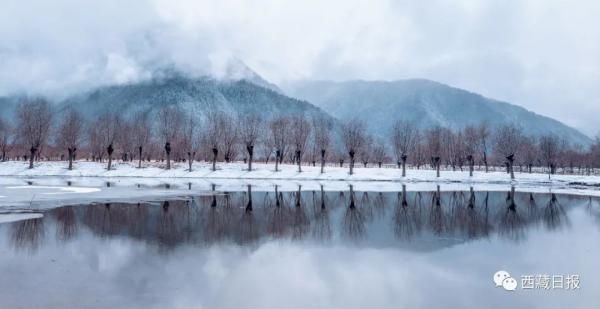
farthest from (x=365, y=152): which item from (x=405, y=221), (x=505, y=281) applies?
(x=505, y=281)

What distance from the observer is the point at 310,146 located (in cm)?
14625

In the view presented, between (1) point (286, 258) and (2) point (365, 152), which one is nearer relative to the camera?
(1) point (286, 258)

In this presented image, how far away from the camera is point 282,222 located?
81.4 feet

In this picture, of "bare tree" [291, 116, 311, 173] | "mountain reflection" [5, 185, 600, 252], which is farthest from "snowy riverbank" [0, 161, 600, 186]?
"mountain reflection" [5, 185, 600, 252]

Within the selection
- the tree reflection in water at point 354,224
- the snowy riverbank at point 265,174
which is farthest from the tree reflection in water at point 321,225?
the snowy riverbank at point 265,174

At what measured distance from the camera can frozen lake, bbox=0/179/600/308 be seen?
1142cm

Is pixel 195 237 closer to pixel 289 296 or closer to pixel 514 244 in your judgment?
pixel 289 296

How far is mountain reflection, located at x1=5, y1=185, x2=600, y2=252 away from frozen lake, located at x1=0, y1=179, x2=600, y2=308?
0.09m

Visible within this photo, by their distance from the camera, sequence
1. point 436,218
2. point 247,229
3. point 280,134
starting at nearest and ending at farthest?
point 247,229, point 436,218, point 280,134

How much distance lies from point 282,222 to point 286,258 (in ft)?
29.5

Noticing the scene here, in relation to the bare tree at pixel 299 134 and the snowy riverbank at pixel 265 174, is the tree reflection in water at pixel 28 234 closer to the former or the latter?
the snowy riverbank at pixel 265 174

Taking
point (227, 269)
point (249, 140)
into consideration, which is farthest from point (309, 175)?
point (227, 269)

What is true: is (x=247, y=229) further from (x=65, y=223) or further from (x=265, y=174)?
(x=265, y=174)

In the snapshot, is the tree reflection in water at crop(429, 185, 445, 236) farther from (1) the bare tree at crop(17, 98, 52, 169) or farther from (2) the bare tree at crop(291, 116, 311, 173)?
(1) the bare tree at crop(17, 98, 52, 169)
